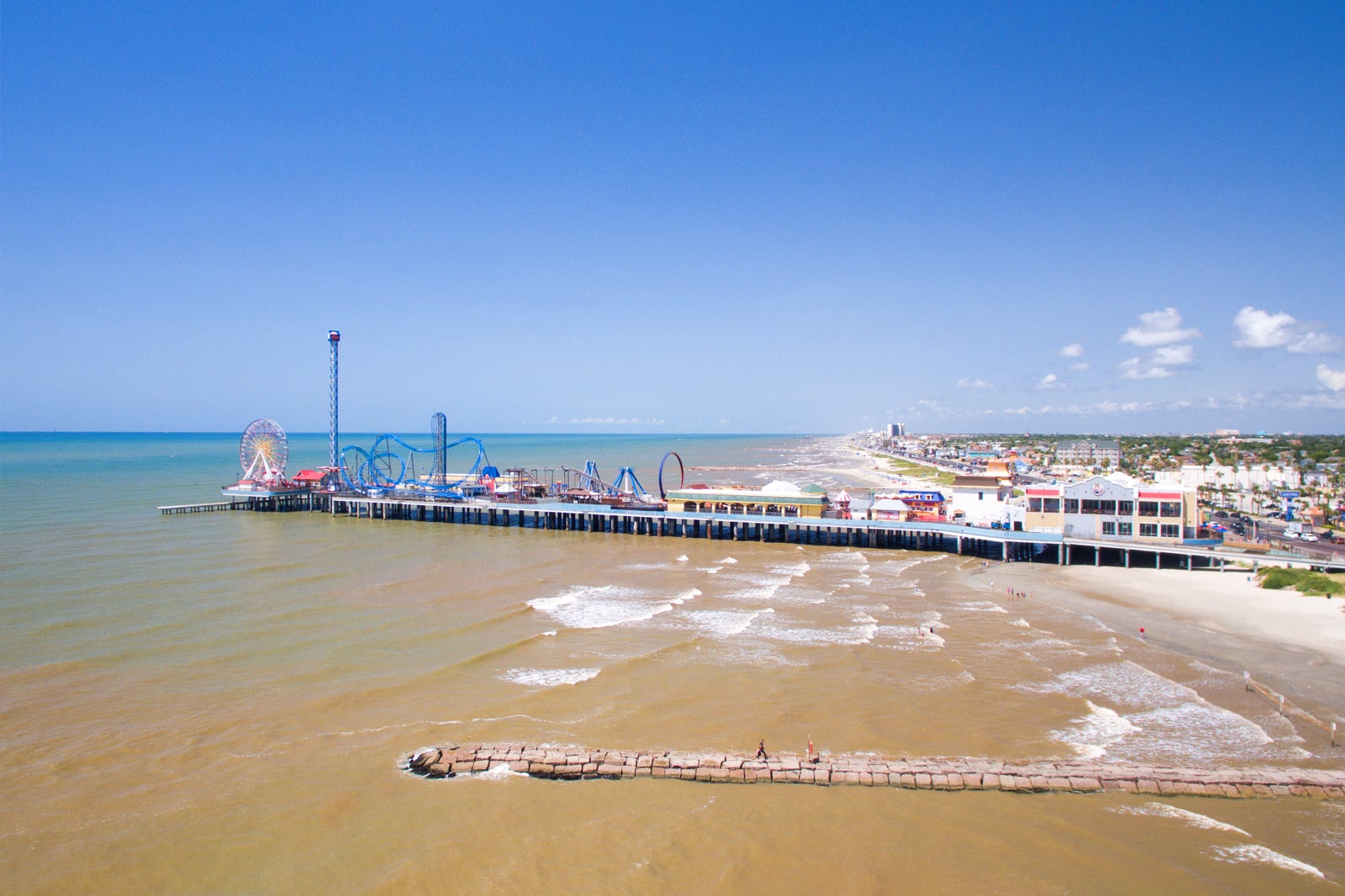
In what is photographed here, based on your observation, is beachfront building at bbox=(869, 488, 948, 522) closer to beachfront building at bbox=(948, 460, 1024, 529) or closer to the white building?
beachfront building at bbox=(948, 460, 1024, 529)

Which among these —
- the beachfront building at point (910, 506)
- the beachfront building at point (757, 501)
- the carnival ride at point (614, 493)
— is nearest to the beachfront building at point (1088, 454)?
the beachfront building at point (910, 506)

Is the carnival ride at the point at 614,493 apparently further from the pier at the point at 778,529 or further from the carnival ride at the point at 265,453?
the carnival ride at the point at 265,453

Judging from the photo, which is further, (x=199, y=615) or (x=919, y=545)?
(x=919, y=545)

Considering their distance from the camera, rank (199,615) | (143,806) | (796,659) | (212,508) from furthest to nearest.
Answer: (212,508), (199,615), (796,659), (143,806)

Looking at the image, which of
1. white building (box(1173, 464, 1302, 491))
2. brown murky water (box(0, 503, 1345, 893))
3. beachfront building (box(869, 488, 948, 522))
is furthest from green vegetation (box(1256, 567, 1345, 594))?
white building (box(1173, 464, 1302, 491))

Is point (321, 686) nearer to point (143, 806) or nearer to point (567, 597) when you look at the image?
point (143, 806)

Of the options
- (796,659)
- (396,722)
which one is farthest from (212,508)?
(796,659)

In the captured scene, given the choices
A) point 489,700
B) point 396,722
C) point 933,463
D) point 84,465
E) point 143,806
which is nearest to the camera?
point 143,806
